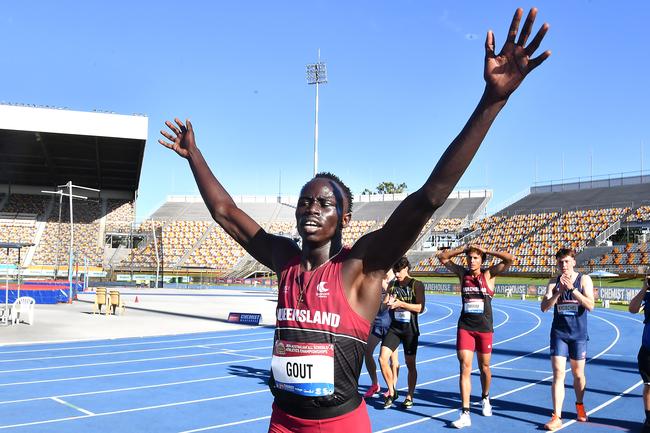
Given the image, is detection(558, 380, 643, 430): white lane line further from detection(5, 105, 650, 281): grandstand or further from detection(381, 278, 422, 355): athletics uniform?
detection(5, 105, 650, 281): grandstand

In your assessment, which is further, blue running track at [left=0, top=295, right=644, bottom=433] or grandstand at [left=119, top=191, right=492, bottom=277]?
grandstand at [left=119, top=191, right=492, bottom=277]

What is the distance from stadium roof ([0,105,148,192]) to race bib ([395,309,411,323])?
114ft

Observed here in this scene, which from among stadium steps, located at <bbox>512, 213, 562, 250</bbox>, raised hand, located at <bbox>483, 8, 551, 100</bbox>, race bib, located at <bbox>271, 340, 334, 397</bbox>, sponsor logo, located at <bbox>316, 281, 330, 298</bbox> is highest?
stadium steps, located at <bbox>512, 213, 562, 250</bbox>

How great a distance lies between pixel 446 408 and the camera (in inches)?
297

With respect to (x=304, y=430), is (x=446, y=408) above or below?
below

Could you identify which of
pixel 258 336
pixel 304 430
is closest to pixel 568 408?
pixel 304 430

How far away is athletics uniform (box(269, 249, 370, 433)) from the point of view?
2.47m

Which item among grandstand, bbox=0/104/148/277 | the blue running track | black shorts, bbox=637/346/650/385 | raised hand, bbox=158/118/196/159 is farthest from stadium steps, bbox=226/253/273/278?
raised hand, bbox=158/118/196/159

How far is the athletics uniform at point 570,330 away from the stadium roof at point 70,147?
119 ft

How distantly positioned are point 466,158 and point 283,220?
215ft

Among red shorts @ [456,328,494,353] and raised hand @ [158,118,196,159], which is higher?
raised hand @ [158,118,196,159]

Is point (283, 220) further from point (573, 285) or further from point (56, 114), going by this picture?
point (573, 285)

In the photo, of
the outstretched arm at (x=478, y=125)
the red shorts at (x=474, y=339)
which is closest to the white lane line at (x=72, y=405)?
the red shorts at (x=474, y=339)

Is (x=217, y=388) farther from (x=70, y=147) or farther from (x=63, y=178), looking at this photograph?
(x=63, y=178)
